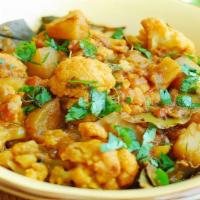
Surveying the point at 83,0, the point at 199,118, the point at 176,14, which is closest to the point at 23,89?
the point at 199,118

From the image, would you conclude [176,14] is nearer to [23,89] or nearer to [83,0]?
[83,0]

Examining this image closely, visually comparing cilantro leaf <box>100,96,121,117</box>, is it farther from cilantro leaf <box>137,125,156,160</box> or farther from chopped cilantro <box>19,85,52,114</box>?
chopped cilantro <box>19,85,52,114</box>

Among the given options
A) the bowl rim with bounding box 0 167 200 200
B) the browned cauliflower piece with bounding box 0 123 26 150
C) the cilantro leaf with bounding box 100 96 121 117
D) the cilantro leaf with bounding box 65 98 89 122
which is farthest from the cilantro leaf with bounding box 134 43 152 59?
the bowl rim with bounding box 0 167 200 200

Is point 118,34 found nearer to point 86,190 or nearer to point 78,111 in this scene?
point 78,111

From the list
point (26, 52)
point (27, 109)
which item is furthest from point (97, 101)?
point (26, 52)

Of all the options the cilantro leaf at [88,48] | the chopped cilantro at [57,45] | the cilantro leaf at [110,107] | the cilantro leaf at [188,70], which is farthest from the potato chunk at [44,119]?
the cilantro leaf at [188,70]
